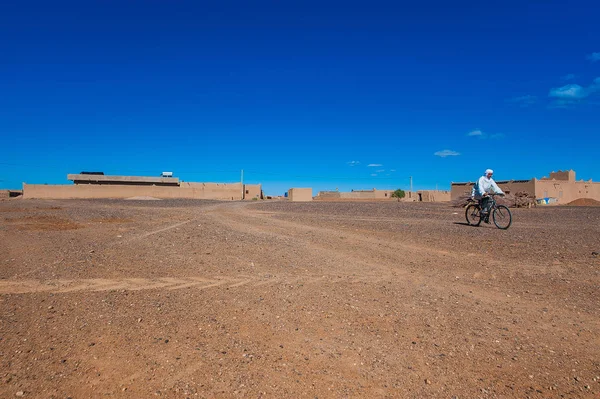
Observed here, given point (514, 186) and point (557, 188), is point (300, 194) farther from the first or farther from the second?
point (557, 188)

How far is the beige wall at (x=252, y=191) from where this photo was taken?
7062 centimetres

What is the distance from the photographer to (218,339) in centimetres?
332

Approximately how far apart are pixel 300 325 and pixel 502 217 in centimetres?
1041

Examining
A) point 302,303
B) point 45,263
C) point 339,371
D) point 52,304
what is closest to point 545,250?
point 302,303

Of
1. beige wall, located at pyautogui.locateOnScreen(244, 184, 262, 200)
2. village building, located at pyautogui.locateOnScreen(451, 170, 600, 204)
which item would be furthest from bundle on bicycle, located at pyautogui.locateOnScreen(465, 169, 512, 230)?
beige wall, located at pyautogui.locateOnScreen(244, 184, 262, 200)

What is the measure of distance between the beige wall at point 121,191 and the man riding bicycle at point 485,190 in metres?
54.4

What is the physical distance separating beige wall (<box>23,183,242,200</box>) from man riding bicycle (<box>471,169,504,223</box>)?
54365mm

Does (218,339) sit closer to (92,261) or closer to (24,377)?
(24,377)

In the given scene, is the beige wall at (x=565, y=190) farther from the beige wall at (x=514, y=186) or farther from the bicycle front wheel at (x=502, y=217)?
the bicycle front wheel at (x=502, y=217)

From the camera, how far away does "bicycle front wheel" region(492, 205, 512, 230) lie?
11577 mm

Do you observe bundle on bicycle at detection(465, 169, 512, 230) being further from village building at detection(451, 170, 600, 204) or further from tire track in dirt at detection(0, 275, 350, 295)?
village building at detection(451, 170, 600, 204)

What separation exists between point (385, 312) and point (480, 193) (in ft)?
31.9

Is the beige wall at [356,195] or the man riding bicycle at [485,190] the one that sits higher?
the beige wall at [356,195]

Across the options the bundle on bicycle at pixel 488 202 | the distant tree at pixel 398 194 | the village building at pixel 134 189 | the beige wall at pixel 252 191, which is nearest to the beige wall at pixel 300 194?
the beige wall at pixel 252 191
